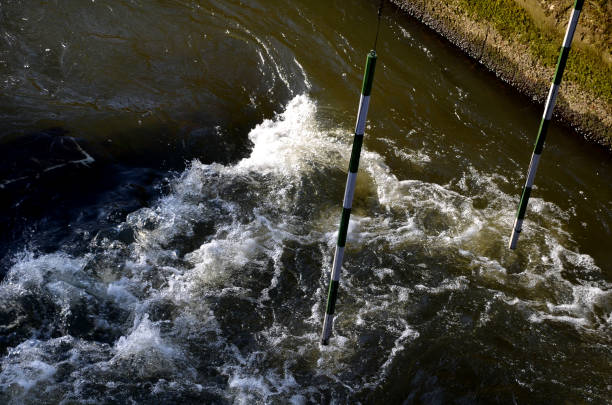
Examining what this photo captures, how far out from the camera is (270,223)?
609 centimetres

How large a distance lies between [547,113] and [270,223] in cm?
279

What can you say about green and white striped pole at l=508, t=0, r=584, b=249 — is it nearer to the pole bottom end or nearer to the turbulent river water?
the pole bottom end

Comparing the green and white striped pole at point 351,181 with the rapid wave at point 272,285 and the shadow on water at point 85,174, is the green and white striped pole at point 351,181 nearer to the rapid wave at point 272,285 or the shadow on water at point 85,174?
the rapid wave at point 272,285

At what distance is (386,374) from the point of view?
490 cm

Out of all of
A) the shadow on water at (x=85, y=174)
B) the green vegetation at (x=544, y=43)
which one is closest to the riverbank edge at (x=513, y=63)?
the green vegetation at (x=544, y=43)

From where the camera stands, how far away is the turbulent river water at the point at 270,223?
192 inches

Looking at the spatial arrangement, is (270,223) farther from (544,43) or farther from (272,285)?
(544,43)

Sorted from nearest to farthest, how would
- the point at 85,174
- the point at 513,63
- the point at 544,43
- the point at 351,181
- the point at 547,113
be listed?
the point at 351,181, the point at 547,113, the point at 85,174, the point at 544,43, the point at 513,63

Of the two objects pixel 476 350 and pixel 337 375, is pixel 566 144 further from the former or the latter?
pixel 337 375

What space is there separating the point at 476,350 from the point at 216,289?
7.63 feet

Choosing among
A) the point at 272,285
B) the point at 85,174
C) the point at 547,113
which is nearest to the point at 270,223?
the point at 272,285

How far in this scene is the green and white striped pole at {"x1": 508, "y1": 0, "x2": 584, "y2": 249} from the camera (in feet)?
16.5

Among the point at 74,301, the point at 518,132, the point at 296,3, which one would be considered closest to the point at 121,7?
the point at 296,3

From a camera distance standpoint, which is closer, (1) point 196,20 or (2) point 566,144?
(2) point 566,144
